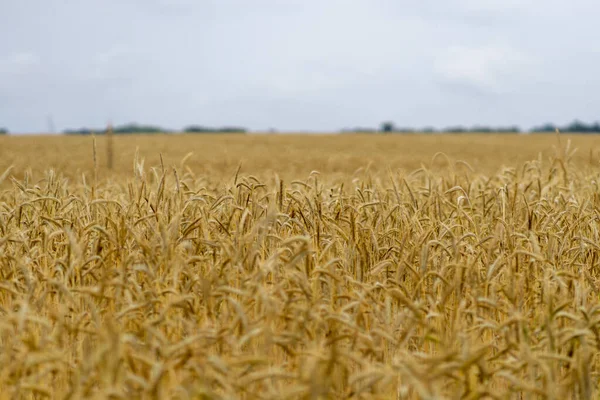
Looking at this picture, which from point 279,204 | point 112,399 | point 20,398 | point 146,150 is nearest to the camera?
point 112,399

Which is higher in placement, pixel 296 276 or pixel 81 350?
pixel 296 276

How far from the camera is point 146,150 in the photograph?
27766 millimetres

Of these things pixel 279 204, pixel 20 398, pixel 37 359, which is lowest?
pixel 20 398

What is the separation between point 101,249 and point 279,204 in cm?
106

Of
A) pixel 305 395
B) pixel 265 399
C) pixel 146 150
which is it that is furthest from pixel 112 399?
pixel 146 150

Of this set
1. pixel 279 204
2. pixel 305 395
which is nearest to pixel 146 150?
pixel 279 204

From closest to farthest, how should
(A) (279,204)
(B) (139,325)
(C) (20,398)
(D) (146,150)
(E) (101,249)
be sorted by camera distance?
(C) (20,398) → (B) (139,325) → (E) (101,249) → (A) (279,204) → (D) (146,150)

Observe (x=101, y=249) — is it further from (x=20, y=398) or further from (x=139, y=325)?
(x=20, y=398)

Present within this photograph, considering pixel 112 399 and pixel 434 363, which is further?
pixel 434 363

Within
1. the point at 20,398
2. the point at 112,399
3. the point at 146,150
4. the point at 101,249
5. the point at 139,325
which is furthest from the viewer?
the point at 146,150

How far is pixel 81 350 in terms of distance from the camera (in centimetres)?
234

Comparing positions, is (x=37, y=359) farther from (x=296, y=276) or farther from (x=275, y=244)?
(x=275, y=244)

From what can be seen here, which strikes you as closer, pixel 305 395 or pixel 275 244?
pixel 305 395

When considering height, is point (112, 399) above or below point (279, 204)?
below
